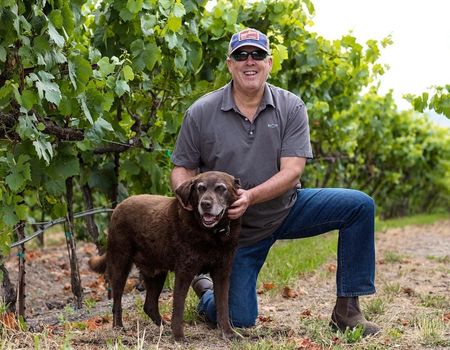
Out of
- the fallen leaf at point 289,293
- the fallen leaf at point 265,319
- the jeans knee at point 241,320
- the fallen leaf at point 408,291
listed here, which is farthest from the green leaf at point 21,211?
the fallen leaf at point 408,291

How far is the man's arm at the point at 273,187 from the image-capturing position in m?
4.79

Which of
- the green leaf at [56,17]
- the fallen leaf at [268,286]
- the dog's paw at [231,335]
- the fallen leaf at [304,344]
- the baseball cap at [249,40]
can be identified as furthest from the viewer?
the fallen leaf at [268,286]

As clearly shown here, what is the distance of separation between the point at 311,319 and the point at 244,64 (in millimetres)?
1967

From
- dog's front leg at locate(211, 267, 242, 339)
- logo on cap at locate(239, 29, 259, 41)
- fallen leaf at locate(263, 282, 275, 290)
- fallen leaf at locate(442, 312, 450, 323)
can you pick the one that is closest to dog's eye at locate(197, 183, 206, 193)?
dog's front leg at locate(211, 267, 242, 339)

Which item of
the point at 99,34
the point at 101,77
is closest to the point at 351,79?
the point at 99,34

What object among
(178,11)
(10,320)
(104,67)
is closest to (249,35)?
(178,11)

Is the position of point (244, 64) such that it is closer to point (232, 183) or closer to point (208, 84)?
point (232, 183)

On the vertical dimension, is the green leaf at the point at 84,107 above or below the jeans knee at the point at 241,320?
above

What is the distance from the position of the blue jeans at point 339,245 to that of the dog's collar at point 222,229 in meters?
0.78

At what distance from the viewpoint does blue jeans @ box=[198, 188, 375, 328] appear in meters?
5.31

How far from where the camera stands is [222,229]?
489 centimetres

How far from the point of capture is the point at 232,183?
477 centimetres

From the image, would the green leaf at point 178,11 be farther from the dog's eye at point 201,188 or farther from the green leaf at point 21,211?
the green leaf at point 21,211

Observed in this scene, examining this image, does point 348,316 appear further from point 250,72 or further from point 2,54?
point 2,54
